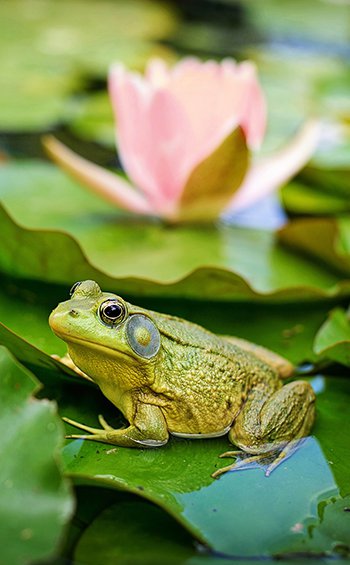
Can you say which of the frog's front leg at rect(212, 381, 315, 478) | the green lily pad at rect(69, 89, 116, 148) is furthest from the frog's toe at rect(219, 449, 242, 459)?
the green lily pad at rect(69, 89, 116, 148)

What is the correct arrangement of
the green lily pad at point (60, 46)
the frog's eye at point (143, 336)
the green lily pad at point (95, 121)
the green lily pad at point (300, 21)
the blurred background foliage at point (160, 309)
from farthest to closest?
the green lily pad at point (300, 21) < the green lily pad at point (60, 46) < the green lily pad at point (95, 121) < the frog's eye at point (143, 336) < the blurred background foliage at point (160, 309)

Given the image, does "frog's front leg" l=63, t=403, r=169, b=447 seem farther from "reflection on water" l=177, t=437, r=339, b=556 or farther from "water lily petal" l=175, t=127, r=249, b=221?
"water lily petal" l=175, t=127, r=249, b=221

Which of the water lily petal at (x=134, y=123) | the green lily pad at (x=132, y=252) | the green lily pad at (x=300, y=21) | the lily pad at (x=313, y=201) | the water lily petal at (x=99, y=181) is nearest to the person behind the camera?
the green lily pad at (x=132, y=252)

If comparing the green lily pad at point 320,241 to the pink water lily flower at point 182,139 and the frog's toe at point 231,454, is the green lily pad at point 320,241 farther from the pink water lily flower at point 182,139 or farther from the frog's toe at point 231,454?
the frog's toe at point 231,454

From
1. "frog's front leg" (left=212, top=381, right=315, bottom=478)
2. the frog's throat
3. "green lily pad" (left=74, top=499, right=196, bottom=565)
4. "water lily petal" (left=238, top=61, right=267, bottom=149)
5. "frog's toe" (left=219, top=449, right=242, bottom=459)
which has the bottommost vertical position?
"green lily pad" (left=74, top=499, right=196, bottom=565)

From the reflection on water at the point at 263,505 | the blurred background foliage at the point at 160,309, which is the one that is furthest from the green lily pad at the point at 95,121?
the reflection on water at the point at 263,505

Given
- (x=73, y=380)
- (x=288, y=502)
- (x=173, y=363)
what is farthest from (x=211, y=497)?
(x=73, y=380)

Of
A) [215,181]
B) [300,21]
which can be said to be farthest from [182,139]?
[300,21]
